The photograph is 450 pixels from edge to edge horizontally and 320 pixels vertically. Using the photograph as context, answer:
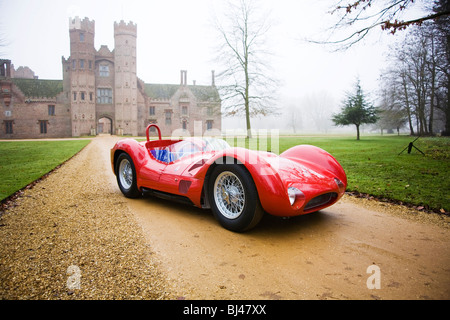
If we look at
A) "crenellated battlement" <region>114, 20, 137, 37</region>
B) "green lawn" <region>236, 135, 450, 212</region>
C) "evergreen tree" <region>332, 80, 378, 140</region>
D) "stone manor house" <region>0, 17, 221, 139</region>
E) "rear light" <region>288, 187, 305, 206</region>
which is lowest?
"green lawn" <region>236, 135, 450, 212</region>

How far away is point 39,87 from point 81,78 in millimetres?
9593

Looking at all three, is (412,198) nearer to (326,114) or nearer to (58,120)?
(58,120)

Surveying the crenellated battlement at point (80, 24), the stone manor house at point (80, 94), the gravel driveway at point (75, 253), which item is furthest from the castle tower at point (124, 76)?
the gravel driveway at point (75, 253)

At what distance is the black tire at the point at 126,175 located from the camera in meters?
4.47

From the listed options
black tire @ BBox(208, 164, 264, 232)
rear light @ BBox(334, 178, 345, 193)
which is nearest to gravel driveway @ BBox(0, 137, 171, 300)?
black tire @ BBox(208, 164, 264, 232)

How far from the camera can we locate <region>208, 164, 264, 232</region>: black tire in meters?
A: 2.77

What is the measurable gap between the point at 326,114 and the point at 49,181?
11289 cm

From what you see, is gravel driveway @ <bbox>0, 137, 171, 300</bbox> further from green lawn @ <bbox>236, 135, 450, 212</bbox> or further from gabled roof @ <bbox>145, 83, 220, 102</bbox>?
gabled roof @ <bbox>145, 83, 220, 102</bbox>

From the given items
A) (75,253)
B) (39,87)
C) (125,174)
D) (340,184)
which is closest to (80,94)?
(39,87)

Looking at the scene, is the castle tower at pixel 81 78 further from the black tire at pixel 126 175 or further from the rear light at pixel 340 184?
the rear light at pixel 340 184

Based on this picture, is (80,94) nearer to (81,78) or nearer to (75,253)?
(81,78)

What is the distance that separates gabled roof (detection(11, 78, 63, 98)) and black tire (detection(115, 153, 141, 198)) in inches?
1916

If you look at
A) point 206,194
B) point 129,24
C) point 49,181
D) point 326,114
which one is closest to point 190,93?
point 129,24

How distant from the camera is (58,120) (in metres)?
43.1
